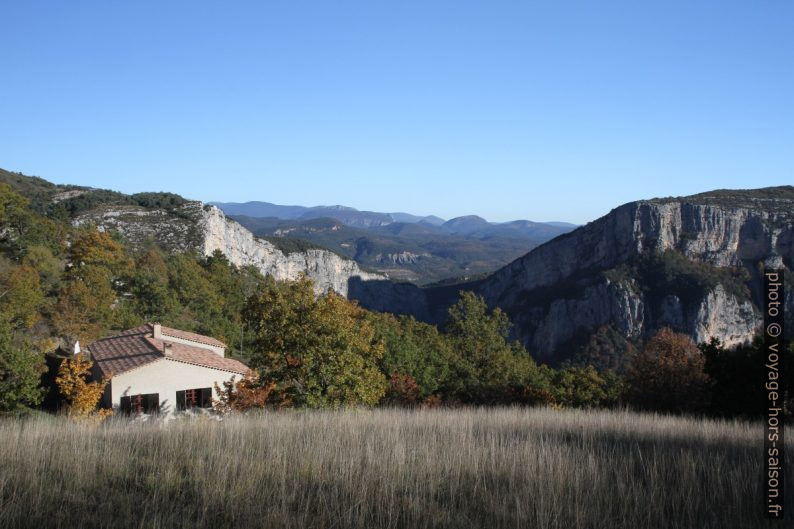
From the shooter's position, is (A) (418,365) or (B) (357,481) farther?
(A) (418,365)

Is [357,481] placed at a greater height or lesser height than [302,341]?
greater

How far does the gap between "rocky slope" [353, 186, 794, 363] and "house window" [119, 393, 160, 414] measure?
9270 cm

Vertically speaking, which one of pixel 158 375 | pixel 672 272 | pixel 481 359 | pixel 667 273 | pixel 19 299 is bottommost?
pixel 481 359

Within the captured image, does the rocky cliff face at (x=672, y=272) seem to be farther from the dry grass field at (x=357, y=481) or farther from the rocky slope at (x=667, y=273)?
the dry grass field at (x=357, y=481)

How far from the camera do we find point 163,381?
26047 millimetres

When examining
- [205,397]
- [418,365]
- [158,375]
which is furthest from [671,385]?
[158,375]

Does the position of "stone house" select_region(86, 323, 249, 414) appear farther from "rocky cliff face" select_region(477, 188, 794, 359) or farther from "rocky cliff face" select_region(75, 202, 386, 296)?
"rocky cliff face" select_region(477, 188, 794, 359)

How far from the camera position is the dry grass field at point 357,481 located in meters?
4.05

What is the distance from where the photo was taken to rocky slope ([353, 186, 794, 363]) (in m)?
110

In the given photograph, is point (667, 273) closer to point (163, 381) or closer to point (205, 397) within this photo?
point (205, 397)

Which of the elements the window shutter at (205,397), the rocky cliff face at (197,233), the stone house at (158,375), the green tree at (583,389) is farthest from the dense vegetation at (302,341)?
the rocky cliff face at (197,233)

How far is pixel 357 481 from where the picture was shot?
187 inches

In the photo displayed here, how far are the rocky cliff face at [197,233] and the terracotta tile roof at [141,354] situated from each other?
91.9 feet

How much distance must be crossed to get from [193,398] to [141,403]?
7.51 ft
